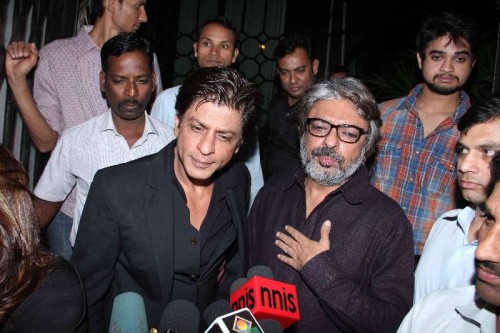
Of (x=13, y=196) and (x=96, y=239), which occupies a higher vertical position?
(x=13, y=196)

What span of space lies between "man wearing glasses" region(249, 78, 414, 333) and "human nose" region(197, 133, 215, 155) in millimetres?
538

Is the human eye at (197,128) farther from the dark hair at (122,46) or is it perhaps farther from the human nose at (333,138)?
the dark hair at (122,46)

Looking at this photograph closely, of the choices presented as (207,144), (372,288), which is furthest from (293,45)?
(372,288)

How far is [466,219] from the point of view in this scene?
2.13 metres

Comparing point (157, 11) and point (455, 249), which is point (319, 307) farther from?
point (157, 11)

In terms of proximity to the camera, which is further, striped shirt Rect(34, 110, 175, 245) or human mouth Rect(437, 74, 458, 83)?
human mouth Rect(437, 74, 458, 83)

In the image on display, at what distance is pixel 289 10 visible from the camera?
23.5 feet

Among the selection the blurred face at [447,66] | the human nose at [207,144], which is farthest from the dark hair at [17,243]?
the blurred face at [447,66]

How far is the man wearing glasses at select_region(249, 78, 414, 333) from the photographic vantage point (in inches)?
75.4

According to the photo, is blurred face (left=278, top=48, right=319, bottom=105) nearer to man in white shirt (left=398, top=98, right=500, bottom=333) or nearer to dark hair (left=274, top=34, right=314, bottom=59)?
dark hair (left=274, top=34, right=314, bottom=59)

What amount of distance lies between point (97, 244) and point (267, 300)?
795mm

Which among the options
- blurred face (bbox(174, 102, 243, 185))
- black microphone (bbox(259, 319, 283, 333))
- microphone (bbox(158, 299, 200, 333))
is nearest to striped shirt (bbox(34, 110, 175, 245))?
blurred face (bbox(174, 102, 243, 185))

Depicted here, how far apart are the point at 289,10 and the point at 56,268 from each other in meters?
6.45

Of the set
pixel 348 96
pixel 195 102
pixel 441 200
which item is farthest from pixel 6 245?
pixel 441 200
